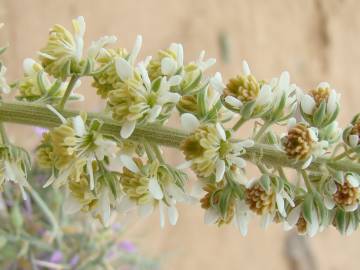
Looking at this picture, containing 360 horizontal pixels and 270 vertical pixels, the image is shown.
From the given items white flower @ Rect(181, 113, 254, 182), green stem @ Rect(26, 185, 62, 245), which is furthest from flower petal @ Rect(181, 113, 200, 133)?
green stem @ Rect(26, 185, 62, 245)

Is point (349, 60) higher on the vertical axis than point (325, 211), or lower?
lower

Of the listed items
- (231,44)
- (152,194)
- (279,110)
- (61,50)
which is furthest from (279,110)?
(231,44)

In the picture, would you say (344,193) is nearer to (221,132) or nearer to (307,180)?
(307,180)

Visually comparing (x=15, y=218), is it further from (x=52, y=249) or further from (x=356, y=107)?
(x=356, y=107)

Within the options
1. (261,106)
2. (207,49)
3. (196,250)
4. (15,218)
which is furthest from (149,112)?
(207,49)

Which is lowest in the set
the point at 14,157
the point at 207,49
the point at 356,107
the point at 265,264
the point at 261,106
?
the point at 265,264

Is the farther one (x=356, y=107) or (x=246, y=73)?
(x=356, y=107)

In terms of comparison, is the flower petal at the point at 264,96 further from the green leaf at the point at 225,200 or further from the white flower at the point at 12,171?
the white flower at the point at 12,171
